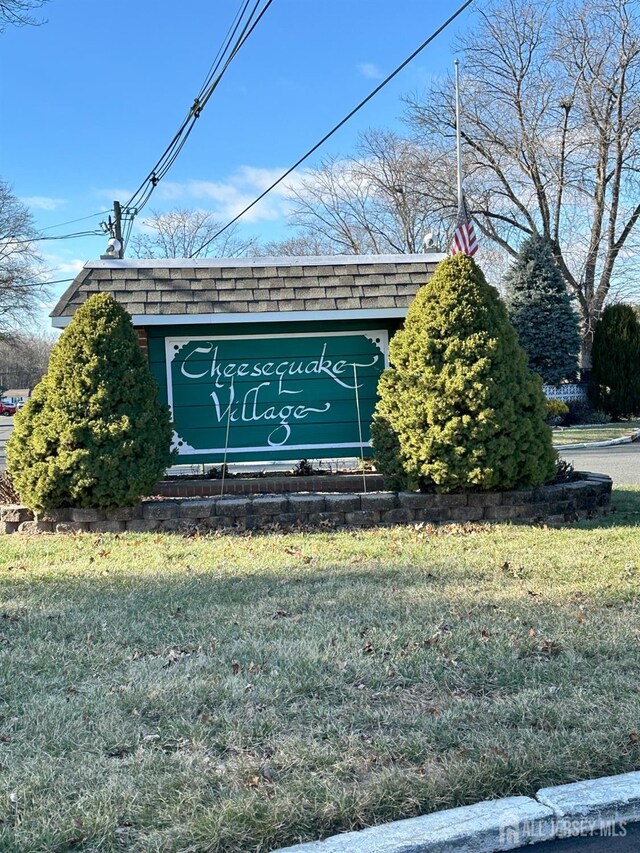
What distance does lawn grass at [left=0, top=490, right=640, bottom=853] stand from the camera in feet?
8.68

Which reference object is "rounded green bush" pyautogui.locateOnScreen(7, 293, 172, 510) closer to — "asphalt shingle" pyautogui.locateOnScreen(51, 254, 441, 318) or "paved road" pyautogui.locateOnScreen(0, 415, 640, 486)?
"asphalt shingle" pyautogui.locateOnScreen(51, 254, 441, 318)

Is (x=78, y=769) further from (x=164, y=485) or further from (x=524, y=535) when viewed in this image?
(x=164, y=485)

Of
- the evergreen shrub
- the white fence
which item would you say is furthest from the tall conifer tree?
the evergreen shrub

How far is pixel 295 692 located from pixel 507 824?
1322 mm

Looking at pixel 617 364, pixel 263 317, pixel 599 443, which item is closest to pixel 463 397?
pixel 263 317

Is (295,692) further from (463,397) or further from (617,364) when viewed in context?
(617,364)

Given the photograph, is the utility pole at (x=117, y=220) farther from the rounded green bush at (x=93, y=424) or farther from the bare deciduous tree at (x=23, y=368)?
the bare deciduous tree at (x=23, y=368)

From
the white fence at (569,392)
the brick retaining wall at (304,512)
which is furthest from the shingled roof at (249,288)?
the white fence at (569,392)

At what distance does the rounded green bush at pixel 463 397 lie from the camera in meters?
7.44

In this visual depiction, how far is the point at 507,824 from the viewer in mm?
2523

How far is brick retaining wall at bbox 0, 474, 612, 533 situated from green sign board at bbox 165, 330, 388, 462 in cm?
109

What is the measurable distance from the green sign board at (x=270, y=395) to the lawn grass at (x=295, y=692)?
280 centimetres

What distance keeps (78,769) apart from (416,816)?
135 cm

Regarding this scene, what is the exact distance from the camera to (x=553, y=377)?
25625mm
